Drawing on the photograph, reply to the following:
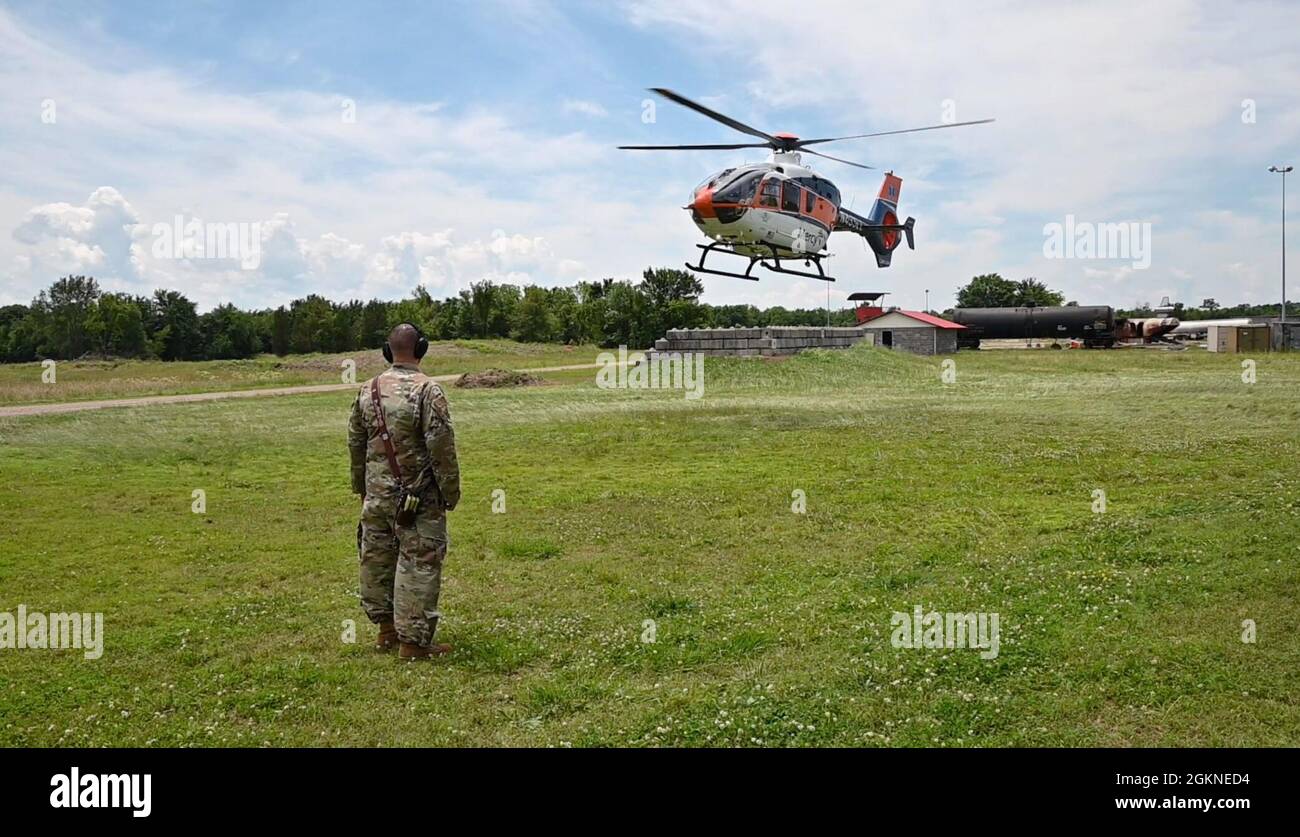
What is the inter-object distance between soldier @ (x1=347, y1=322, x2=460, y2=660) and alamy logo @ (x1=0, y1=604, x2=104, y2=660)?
2869 mm

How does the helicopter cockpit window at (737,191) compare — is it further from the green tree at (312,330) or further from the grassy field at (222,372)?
the green tree at (312,330)

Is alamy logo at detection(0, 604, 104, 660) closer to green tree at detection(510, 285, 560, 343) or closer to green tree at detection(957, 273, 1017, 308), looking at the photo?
green tree at detection(510, 285, 560, 343)

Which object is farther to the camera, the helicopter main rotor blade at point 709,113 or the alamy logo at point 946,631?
the helicopter main rotor blade at point 709,113

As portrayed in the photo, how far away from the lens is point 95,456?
21906 millimetres

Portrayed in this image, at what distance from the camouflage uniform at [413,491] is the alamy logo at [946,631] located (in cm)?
433

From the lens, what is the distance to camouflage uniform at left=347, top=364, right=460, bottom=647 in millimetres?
8070

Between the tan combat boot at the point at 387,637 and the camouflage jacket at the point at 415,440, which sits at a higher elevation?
the camouflage jacket at the point at 415,440

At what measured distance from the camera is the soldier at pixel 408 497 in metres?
8.07

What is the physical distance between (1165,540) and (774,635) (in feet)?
20.2

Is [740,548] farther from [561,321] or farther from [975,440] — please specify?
[561,321]

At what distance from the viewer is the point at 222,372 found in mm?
59906

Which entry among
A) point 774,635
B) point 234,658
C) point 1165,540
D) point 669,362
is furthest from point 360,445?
point 669,362
